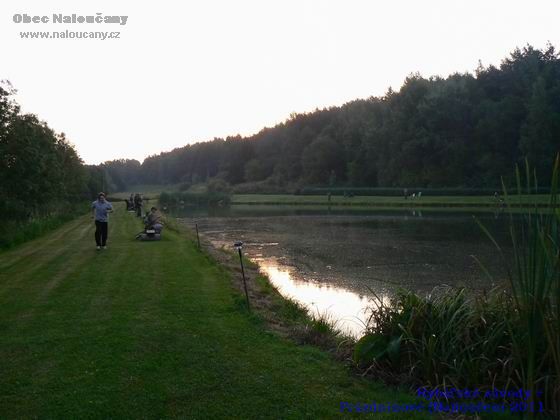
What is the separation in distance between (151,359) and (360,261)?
10712 mm

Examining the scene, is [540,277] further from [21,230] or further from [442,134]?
[442,134]

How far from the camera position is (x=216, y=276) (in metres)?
11.7

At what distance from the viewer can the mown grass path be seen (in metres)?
4.75

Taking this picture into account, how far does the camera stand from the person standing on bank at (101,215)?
49.5ft

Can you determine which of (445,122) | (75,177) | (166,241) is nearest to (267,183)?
(445,122)

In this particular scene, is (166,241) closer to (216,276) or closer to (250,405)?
(216,276)

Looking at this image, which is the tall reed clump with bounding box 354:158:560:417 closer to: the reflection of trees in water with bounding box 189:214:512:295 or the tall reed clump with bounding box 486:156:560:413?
the tall reed clump with bounding box 486:156:560:413

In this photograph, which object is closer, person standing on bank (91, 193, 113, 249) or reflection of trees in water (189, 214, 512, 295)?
reflection of trees in water (189, 214, 512, 295)

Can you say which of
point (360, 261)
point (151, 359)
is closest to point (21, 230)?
point (360, 261)

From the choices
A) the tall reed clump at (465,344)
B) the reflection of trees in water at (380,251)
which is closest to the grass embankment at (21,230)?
the reflection of trees in water at (380,251)

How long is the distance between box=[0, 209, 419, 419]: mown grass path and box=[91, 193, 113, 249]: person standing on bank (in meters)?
4.78

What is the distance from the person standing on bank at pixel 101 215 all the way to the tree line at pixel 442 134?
49.8 metres

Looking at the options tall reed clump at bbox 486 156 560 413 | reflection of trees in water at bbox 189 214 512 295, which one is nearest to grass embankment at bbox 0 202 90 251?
reflection of trees in water at bbox 189 214 512 295

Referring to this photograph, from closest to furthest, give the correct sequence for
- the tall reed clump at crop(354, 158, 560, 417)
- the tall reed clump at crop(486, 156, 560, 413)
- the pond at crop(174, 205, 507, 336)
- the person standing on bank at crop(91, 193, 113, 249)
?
1. the tall reed clump at crop(486, 156, 560, 413)
2. the tall reed clump at crop(354, 158, 560, 417)
3. the pond at crop(174, 205, 507, 336)
4. the person standing on bank at crop(91, 193, 113, 249)
